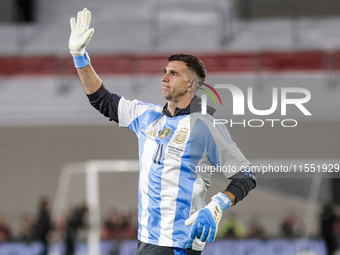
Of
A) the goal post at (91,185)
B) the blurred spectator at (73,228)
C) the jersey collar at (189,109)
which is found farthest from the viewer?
the goal post at (91,185)

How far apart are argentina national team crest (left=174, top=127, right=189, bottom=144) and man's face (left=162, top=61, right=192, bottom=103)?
22 centimetres

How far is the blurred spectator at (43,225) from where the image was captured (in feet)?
41.4

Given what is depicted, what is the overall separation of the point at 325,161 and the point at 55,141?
6.05 meters

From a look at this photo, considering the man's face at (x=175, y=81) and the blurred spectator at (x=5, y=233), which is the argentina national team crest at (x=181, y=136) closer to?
the man's face at (x=175, y=81)

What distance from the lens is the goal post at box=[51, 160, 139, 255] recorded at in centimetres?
1319

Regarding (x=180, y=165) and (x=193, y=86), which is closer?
(x=180, y=165)

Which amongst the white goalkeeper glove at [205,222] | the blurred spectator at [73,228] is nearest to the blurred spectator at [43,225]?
the blurred spectator at [73,228]

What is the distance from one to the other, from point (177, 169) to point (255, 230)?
927 centimetres

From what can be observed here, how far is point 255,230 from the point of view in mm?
13180

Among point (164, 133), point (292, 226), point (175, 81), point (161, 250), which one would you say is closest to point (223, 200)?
point (161, 250)

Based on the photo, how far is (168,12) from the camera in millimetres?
19281

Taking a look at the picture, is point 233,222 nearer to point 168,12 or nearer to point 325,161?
point 325,161

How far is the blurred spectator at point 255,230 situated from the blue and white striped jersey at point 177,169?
894cm

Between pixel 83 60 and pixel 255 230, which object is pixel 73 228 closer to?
pixel 255 230
